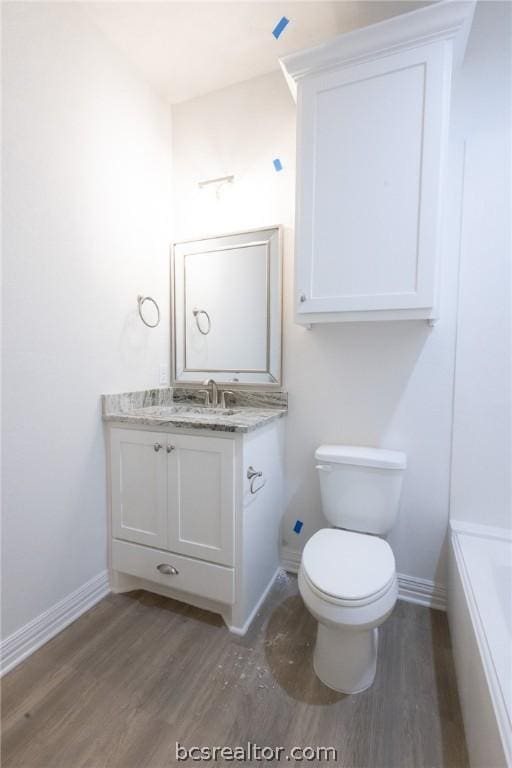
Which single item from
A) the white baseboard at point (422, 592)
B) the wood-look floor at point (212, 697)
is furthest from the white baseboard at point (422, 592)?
the wood-look floor at point (212, 697)

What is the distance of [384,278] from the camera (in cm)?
133

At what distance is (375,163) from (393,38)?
0.41m

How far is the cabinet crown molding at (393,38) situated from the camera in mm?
1174

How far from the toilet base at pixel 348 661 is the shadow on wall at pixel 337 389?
2.09 feet

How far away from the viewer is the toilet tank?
1485mm

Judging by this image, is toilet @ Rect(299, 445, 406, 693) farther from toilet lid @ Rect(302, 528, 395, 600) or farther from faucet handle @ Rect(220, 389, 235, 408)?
faucet handle @ Rect(220, 389, 235, 408)

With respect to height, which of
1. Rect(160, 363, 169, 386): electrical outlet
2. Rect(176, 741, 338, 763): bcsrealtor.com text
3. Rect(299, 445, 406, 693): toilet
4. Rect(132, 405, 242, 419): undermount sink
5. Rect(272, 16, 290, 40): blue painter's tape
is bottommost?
Rect(176, 741, 338, 763): bcsrealtor.com text

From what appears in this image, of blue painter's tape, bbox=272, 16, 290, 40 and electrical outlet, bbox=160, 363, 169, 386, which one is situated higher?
blue painter's tape, bbox=272, 16, 290, 40

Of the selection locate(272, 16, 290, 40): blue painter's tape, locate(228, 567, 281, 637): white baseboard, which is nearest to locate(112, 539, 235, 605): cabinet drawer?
locate(228, 567, 281, 637): white baseboard

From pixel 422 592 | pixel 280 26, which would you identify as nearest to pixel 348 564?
pixel 422 592

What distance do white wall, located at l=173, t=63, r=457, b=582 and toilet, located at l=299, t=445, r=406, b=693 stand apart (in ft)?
0.51

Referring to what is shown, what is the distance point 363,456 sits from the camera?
1522 millimetres

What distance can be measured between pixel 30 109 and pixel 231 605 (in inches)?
83.7

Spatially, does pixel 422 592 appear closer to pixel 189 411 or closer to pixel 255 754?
pixel 255 754
